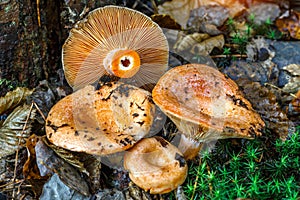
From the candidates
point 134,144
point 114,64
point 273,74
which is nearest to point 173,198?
point 134,144

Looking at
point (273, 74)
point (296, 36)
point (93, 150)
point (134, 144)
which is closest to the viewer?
point (93, 150)

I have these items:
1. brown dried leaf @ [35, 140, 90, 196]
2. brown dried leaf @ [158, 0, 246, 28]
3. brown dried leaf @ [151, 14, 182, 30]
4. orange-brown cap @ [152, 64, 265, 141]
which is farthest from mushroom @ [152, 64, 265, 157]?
brown dried leaf @ [158, 0, 246, 28]

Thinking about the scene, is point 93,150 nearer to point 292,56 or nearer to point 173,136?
point 173,136

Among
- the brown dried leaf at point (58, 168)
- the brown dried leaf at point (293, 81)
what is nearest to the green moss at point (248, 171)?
the brown dried leaf at point (293, 81)

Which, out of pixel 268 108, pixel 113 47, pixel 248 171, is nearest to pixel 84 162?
pixel 113 47

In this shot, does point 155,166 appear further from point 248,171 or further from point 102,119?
point 248,171

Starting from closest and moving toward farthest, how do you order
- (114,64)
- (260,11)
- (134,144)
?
(134,144) < (114,64) < (260,11)
